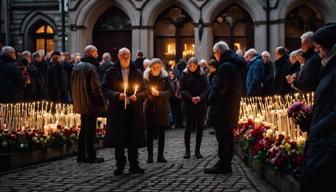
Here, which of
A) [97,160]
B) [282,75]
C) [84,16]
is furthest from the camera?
[84,16]

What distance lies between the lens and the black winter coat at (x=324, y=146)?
4.93 meters

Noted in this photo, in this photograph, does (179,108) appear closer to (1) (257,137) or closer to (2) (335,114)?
(1) (257,137)

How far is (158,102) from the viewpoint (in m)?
12.8

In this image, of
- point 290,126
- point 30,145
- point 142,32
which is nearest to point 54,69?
point 30,145

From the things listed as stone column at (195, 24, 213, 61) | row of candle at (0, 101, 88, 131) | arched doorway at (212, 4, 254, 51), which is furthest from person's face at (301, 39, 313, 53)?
arched doorway at (212, 4, 254, 51)

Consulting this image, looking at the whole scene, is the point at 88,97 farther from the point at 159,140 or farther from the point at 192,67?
the point at 192,67

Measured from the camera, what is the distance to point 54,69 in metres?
18.5

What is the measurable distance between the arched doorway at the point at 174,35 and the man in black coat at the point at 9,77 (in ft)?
57.6

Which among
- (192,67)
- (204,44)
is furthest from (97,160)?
(204,44)

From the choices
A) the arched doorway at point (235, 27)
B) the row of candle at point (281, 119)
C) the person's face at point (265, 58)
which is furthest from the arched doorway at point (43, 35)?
the row of candle at point (281, 119)

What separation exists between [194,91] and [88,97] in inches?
99.7

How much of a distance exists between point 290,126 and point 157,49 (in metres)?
22.6

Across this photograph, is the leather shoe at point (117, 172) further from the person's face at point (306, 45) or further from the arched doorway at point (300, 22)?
the arched doorway at point (300, 22)

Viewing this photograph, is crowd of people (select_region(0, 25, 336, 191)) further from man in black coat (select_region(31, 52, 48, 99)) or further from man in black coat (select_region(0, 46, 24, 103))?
man in black coat (select_region(31, 52, 48, 99))
